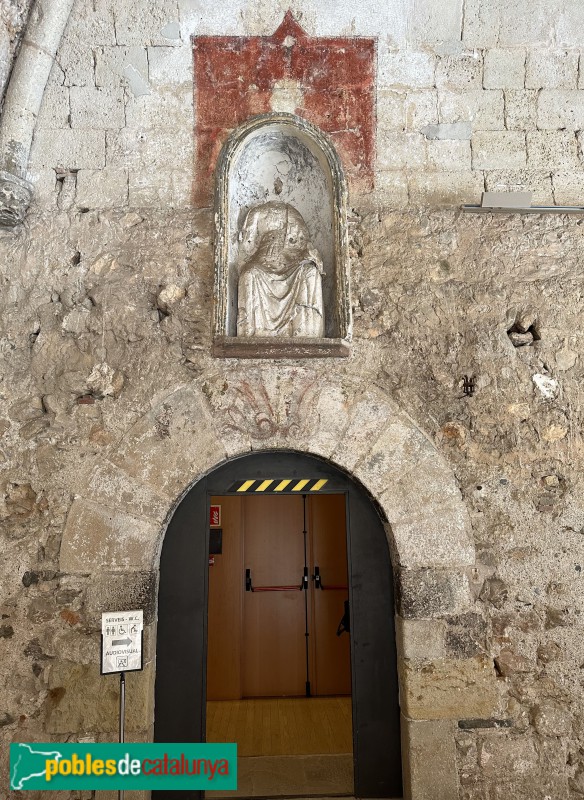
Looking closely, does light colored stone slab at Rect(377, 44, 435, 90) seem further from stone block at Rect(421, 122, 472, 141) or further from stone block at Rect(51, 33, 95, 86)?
stone block at Rect(51, 33, 95, 86)

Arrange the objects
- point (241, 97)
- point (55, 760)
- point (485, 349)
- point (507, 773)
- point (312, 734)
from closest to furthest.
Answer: point (55, 760), point (507, 773), point (485, 349), point (241, 97), point (312, 734)

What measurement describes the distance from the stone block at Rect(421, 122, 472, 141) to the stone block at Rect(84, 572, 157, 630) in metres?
3.11

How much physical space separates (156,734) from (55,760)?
65 cm

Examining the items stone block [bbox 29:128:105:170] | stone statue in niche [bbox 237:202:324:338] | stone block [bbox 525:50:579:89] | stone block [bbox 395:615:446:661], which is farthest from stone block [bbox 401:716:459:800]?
stone block [bbox 525:50:579:89]

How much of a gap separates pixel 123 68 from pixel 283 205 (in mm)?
1342

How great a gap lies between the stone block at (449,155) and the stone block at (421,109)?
0.49ft

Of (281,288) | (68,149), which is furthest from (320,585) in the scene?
(68,149)

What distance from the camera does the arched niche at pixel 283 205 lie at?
332 centimetres

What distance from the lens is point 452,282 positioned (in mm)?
3561

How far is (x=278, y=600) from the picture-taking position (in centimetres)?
564

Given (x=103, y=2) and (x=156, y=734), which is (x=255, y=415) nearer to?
(x=156, y=734)

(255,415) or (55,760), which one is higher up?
(255,415)

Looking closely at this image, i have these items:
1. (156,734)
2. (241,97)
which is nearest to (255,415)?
(156,734)

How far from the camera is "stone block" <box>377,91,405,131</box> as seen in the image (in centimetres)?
376
